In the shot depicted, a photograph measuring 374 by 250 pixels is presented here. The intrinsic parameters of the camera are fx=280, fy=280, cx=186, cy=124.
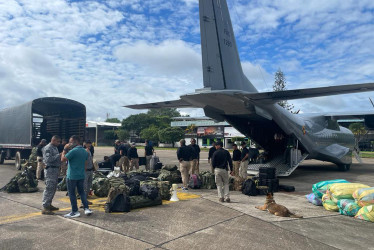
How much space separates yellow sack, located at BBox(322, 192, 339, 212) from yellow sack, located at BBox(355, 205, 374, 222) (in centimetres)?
68

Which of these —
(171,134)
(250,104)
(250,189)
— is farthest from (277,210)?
(171,134)

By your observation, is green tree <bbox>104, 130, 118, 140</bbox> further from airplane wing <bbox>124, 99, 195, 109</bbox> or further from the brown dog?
the brown dog

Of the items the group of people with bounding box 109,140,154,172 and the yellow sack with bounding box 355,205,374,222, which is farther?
the group of people with bounding box 109,140,154,172

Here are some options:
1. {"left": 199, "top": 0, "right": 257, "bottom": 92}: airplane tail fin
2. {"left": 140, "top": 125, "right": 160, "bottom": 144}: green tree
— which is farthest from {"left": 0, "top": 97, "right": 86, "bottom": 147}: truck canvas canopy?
{"left": 140, "top": 125, "right": 160, "bottom": 144}: green tree

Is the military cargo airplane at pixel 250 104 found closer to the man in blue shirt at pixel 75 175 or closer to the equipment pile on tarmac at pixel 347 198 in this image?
the equipment pile on tarmac at pixel 347 198

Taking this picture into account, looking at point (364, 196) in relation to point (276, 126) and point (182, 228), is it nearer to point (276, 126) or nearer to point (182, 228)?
point (182, 228)

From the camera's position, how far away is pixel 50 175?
253 inches

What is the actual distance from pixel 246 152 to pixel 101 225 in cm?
748

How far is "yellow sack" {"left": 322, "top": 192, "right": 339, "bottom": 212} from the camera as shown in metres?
7.29

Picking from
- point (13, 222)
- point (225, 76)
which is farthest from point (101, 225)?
point (225, 76)

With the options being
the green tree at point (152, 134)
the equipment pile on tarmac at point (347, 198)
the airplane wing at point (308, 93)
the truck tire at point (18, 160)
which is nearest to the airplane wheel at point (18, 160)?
the truck tire at point (18, 160)

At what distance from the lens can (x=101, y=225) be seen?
5.56m

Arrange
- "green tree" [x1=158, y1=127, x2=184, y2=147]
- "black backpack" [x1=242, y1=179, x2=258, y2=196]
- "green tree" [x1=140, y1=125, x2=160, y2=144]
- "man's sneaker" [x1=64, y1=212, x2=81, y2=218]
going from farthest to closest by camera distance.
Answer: "green tree" [x1=140, y1=125, x2=160, y2=144]
"green tree" [x1=158, y1=127, x2=184, y2=147]
"black backpack" [x1=242, y1=179, x2=258, y2=196]
"man's sneaker" [x1=64, y1=212, x2=81, y2=218]

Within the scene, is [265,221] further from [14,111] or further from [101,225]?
[14,111]
